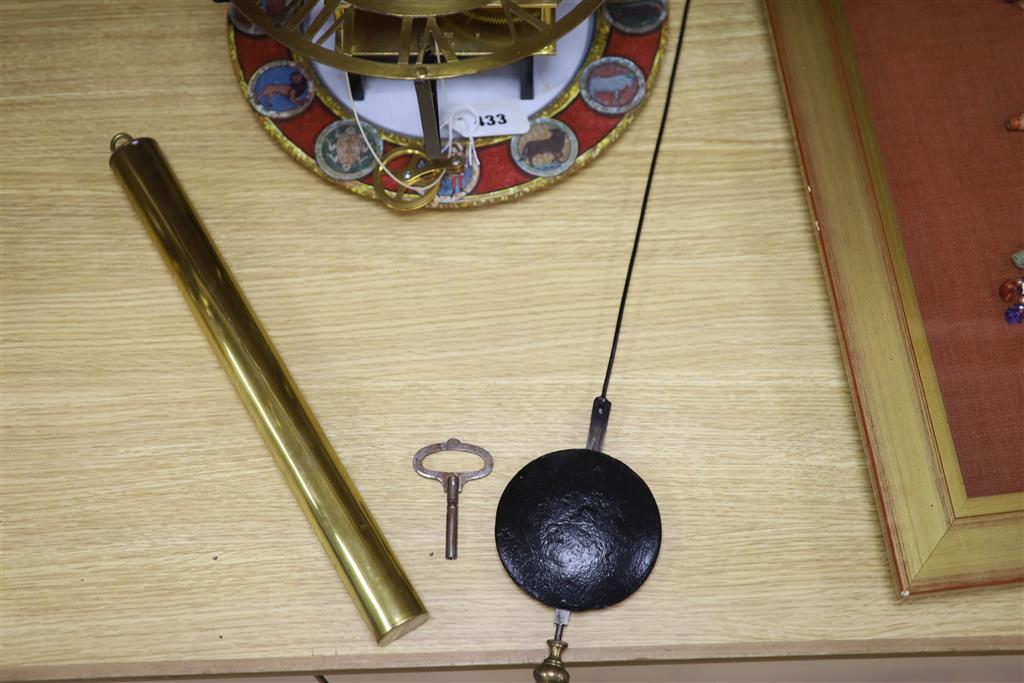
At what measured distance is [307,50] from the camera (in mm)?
848

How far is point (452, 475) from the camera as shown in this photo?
0.87m

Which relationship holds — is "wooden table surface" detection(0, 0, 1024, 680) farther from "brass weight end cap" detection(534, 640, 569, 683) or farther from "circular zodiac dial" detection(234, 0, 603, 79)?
"circular zodiac dial" detection(234, 0, 603, 79)

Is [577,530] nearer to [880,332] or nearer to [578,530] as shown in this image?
[578,530]

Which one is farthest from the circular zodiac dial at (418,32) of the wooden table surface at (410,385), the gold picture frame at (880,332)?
the gold picture frame at (880,332)

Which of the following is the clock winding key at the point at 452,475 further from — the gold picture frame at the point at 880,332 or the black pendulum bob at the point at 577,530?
the gold picture frame at the point at 880,332

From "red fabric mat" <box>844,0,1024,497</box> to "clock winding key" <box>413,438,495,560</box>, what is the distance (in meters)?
0.42

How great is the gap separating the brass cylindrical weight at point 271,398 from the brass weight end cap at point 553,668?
11cm

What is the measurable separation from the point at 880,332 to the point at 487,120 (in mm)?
449

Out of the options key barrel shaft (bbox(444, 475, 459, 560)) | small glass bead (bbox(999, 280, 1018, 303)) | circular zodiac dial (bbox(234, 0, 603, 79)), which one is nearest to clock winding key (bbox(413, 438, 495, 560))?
key barrel shaft (bbox(444, 475, 459, 560))

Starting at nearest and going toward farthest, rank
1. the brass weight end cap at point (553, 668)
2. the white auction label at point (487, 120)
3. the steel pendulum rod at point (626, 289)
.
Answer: the brass weight end cap at point (553, 668), the steel pendulum rod at point (626, 289), the white auction label at point (487, 120)

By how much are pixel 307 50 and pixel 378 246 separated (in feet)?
0.73

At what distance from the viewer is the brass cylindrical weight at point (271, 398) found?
82 cm

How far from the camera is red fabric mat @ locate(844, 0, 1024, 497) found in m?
0.87

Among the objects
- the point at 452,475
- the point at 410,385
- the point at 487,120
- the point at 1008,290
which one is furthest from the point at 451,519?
the point at 1008,290
